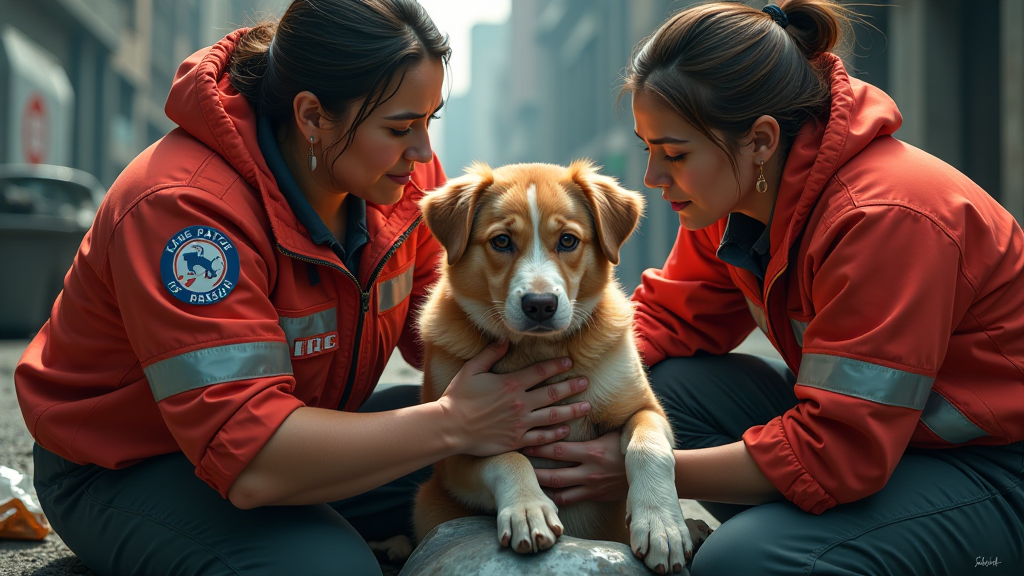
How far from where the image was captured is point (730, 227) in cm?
298

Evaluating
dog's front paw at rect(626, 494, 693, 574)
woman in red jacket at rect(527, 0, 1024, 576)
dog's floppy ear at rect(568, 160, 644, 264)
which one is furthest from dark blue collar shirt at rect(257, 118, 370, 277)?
dog's front paw at rect(626, 494, 693, 574)

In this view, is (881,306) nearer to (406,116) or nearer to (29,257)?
(406,116)

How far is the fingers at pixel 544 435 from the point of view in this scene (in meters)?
2.71

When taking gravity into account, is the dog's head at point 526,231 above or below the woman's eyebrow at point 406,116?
below

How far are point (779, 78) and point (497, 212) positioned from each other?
39.6 inches

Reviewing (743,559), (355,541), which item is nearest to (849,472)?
(743,559)

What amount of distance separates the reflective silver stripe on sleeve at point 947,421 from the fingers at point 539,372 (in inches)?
42.8

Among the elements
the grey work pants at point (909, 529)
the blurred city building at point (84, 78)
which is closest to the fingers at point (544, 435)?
the grey work pants at point (909, 529)

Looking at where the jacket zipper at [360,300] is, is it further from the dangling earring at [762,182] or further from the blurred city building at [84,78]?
the blurred city building at [84,78]

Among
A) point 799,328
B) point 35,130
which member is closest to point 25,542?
point 799,328

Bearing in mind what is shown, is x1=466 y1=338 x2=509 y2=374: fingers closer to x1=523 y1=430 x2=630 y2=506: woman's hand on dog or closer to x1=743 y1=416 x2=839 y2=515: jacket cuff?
x1=523 y1=430 x2=630 y2=506: woman's hand on dog

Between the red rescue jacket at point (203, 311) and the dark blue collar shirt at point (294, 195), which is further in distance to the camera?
the dark blue collar shirt at point (294, 195)

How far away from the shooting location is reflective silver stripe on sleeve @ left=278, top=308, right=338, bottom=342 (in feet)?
8.63

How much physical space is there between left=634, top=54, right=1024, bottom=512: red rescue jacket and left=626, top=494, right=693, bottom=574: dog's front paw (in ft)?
0.98
